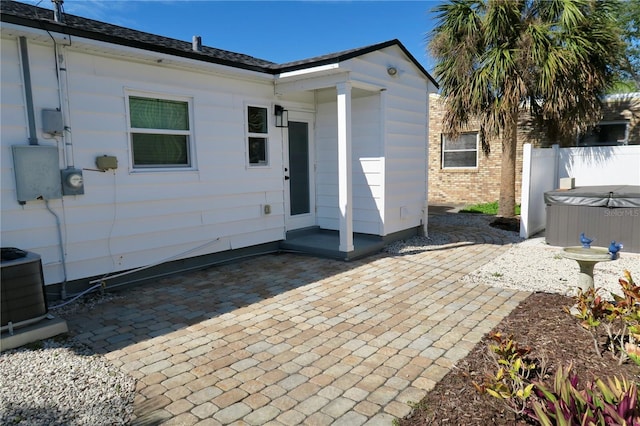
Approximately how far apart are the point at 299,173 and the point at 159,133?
9.51 ft

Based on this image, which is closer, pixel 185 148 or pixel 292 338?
pixel 292 338

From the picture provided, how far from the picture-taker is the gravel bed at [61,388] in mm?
2557

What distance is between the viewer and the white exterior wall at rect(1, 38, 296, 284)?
4387mm

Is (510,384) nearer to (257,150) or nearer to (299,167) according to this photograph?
(257,150)

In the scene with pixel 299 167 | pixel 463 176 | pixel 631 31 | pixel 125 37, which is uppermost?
pixel 631 31

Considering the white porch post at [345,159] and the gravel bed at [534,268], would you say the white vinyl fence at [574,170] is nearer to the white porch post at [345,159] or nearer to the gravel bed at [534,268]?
the gravel bed at [534,268]

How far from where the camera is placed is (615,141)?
1216 centimetres

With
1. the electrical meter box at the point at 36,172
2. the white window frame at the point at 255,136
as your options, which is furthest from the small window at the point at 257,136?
the electrical meter box at the point at 36,172

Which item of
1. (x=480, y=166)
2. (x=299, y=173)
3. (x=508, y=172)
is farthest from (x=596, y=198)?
(x=480, y=166)

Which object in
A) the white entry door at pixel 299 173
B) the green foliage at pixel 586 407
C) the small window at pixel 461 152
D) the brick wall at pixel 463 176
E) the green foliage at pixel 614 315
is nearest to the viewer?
the green foliage at pixel 586 407

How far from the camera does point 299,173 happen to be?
25.7 feet

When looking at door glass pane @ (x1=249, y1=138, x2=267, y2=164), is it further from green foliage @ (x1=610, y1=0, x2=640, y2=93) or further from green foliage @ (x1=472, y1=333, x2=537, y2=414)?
green foliage @ (x1=610, y1=0, x2=640, y2=93)

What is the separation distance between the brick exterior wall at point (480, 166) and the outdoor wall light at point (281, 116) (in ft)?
23.2

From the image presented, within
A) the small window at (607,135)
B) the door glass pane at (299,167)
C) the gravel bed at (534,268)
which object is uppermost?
the small window at (607,135)
